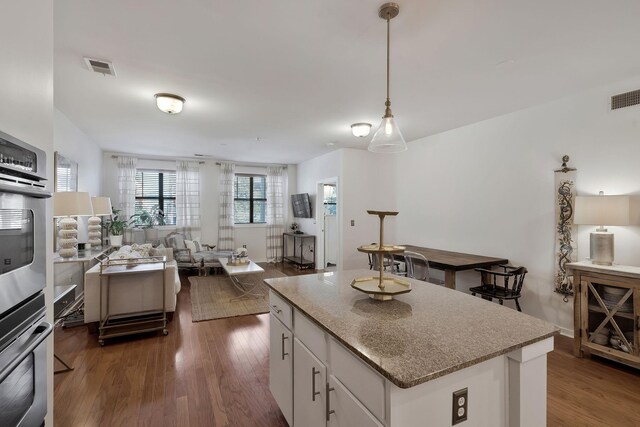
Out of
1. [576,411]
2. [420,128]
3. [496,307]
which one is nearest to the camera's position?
[496,307]

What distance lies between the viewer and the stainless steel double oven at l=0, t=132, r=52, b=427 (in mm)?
912

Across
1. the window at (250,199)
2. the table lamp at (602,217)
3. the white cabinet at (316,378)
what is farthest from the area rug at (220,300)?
the table lamp at (602,217)

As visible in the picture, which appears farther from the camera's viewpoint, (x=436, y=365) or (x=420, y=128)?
(x=420, y=128)

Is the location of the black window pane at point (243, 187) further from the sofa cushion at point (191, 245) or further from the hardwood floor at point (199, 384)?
the hardwood floor at point (199, 384)

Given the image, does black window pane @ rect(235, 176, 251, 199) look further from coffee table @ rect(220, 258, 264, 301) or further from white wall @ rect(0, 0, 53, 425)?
white wall @ rect(0, 0, 53, 425)

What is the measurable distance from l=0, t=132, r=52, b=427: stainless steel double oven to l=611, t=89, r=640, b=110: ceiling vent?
4328mm

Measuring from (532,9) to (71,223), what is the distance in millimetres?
4851

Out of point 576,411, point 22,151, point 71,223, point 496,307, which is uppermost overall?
A: point 22,151

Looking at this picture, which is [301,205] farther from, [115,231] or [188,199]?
[115,231]

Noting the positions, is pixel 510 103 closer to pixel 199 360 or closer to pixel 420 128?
pixel 420 128

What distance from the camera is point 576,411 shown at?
2.02m

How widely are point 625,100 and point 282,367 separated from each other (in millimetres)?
3803

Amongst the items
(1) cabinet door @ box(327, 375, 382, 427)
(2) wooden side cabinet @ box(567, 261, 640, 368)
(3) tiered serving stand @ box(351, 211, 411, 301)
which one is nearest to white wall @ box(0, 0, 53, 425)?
(1) cabinet door @ box(327, 375, 382, 427)

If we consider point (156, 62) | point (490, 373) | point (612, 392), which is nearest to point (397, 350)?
point (490, 373)
